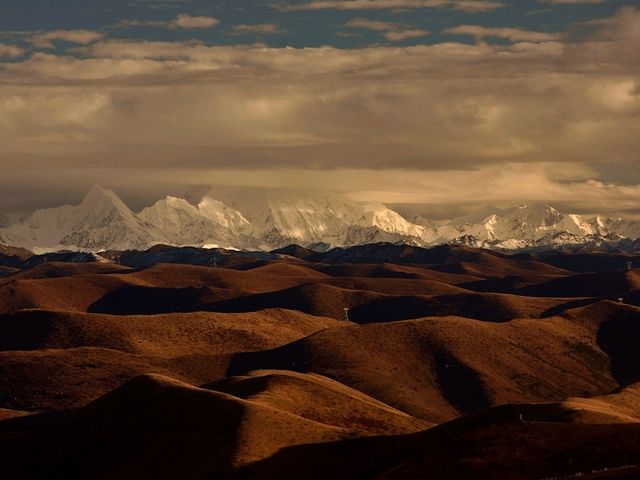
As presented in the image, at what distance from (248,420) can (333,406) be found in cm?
3016

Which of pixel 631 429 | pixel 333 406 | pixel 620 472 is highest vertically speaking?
pixel 620 472

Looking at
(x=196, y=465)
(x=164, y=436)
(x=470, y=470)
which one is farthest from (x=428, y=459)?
(x=164, y=436)

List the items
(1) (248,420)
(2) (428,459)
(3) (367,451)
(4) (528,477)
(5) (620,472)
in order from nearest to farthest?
(5) (620,472), (4) (528,477), (2) (428,459), (3) (367,451), (1) (248,420)

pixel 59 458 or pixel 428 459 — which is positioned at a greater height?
pixel 428 459

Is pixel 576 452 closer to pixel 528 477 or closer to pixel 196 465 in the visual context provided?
pixel 528 477

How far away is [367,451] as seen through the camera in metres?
145

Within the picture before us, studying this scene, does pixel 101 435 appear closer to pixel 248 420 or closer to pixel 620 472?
pixel 248 420

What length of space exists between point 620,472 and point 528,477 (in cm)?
1510

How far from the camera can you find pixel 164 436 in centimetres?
16075

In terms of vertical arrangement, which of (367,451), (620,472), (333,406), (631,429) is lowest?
(333,406)

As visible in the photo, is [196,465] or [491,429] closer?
[491,429]

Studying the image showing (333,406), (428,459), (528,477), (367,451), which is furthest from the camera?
(333,406)

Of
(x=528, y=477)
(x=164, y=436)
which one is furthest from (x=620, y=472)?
(x=164, y=436)

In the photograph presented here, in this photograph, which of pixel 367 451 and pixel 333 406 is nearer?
pixel 367 451
